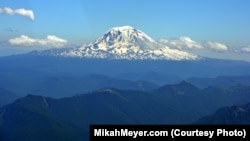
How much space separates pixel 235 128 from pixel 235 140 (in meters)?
0.78

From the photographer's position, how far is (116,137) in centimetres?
2716

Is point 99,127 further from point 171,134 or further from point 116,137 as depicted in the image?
point 171,134

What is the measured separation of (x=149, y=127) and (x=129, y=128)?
1122 mm

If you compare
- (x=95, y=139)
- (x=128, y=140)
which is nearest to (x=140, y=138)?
(x=128, y=140)

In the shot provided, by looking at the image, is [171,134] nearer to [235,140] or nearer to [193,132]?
[193,132]

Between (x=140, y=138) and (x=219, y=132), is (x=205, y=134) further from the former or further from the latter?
(x=140, y=138)

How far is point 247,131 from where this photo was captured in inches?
1071

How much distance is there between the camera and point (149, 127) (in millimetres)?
27281

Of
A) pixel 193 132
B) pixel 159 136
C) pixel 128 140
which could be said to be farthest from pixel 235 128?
pixel 128 140

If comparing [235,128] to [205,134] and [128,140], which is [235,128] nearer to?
[205,134]

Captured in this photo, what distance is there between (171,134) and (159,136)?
674 mm

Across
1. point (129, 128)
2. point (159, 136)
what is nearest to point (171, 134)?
point (159, 136)

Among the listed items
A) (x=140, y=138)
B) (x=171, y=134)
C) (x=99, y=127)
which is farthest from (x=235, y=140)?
(x=99, y=127)

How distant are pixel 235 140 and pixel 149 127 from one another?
4.76m
